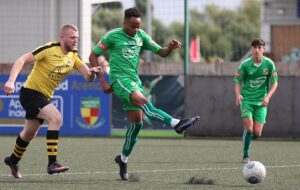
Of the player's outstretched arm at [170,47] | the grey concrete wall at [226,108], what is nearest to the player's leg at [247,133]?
the player's outstretched arm at [170,47]

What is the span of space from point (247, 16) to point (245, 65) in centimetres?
9943

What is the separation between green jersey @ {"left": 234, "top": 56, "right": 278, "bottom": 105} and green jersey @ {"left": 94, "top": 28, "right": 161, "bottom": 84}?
3732 mm

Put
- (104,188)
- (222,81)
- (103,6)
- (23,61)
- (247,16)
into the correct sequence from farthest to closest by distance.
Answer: (247,16)
(103,6)
(222,81)
(23,61)
(104,188)

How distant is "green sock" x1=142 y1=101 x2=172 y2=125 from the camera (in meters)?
11.3

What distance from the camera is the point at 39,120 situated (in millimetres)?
11812

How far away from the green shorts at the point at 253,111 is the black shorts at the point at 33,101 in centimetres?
451

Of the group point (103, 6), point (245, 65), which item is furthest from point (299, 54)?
point (245, 65)

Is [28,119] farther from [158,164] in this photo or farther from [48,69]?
[158,164]

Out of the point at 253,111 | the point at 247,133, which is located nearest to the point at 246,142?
the point at 247,133

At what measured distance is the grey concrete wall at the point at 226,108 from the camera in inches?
843

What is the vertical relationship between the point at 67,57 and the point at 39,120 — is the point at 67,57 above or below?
above

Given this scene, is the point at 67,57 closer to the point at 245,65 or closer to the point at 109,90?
the point at 109,90

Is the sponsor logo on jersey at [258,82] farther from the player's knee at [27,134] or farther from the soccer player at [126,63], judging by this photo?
the player's knee at [27,134]

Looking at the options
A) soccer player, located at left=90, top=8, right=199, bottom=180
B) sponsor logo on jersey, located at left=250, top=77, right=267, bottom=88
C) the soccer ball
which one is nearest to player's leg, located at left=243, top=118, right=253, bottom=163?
sponsor logo on jersey, located at left=250, top=77, right=267, bottom=88
